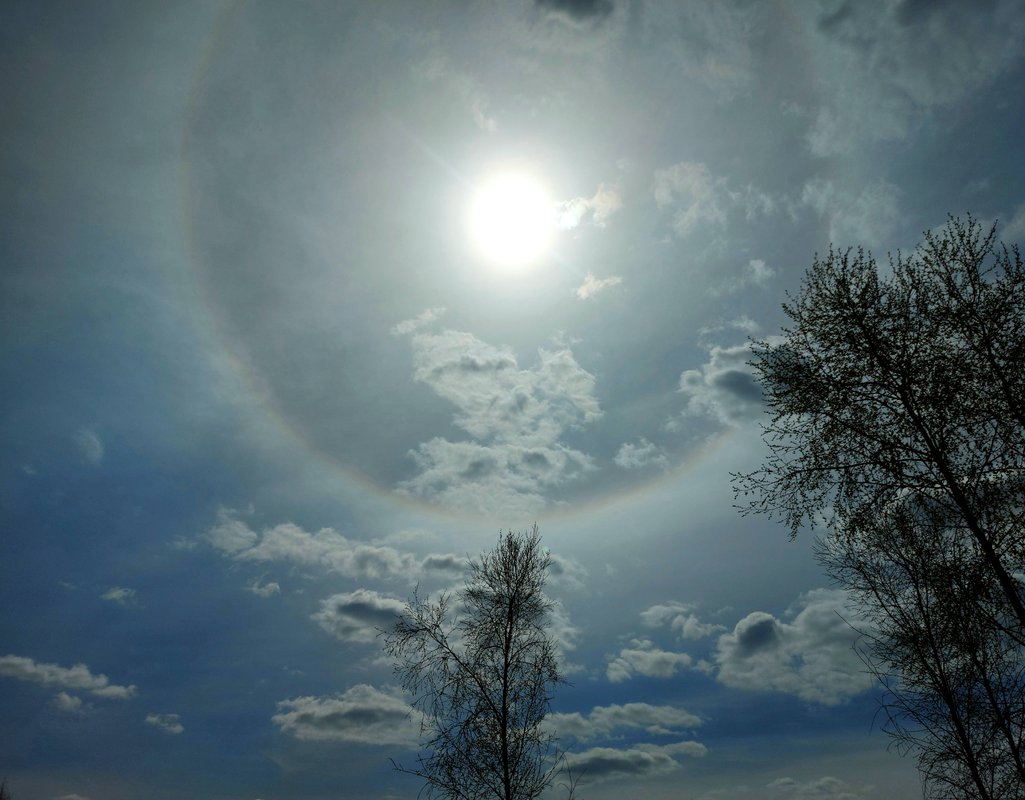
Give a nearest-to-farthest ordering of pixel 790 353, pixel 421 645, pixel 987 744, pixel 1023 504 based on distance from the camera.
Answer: pixel 1023 504
pixel 790 353
pixel 987 744
pixel 421 645

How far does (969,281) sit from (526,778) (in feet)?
45.9

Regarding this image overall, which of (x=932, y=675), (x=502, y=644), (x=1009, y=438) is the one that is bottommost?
(x=932, y=675)

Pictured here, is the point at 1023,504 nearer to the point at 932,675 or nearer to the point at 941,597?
the point at 941,597

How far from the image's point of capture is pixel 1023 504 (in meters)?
7.92

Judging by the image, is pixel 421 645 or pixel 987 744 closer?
pixel 987 744

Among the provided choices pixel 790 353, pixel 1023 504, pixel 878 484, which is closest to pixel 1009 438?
pixel 1023 504

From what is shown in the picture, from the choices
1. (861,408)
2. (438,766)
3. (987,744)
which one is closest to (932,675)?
(987,744)

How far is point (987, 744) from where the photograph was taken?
1286cm

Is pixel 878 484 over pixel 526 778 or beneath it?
over

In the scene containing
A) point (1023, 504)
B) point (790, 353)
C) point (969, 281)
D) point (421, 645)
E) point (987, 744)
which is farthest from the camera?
point (421, 645)

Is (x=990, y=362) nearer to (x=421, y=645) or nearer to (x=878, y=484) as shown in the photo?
(x=878, y=484)

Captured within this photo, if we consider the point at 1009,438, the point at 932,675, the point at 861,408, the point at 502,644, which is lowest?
the point at 932,675

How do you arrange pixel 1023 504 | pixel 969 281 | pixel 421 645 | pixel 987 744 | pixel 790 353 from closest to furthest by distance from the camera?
1. pixel 1023 504
2. pixel 969 281
3. pixel 790 353
4. pixel 987 744
5. pixel 421 645

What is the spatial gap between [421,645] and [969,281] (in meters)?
14.0
